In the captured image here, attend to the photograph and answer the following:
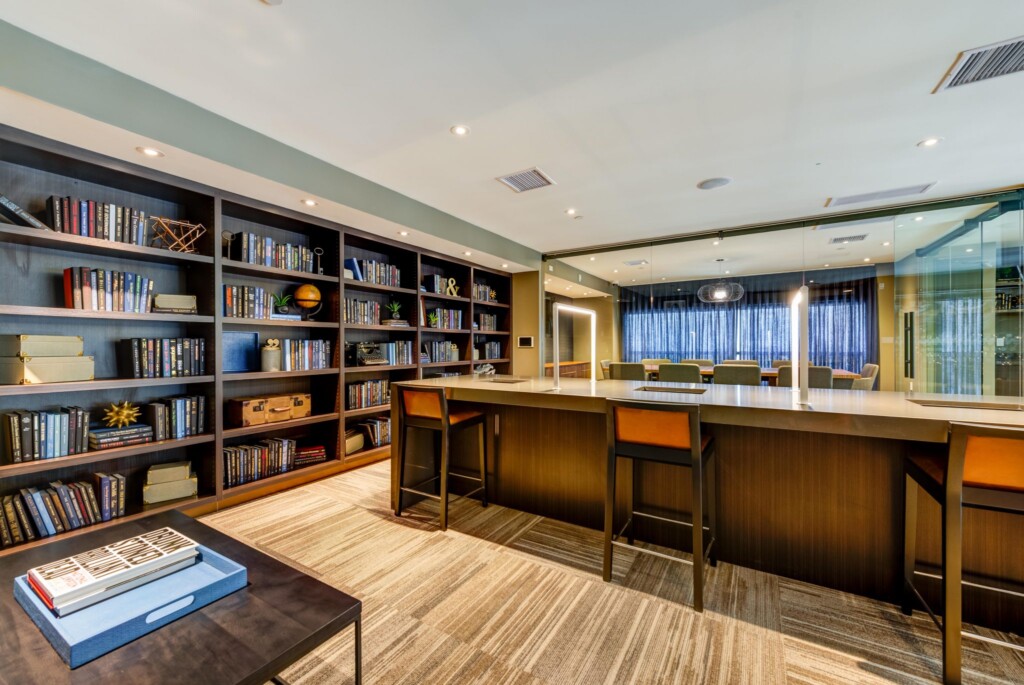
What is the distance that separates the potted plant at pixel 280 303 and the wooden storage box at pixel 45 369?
130 cm

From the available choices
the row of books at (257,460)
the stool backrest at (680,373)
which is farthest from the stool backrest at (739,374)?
the row of books at (257,460)

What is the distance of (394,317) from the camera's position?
481 cm

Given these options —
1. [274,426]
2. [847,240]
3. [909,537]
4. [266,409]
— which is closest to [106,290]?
[266,409]

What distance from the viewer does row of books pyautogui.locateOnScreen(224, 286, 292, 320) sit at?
10.7ft

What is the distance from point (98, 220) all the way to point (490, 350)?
446 centimetres

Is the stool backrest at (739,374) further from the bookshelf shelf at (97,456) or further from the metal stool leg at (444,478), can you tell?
the bookshelf shelf at (97,456)

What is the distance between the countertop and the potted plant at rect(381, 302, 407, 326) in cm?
215

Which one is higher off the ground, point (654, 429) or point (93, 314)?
point (93, 314)

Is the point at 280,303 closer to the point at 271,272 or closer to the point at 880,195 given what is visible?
the point at 271,272

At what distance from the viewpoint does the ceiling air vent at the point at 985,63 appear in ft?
6.88

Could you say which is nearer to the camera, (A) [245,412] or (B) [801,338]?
(B) [801,338]

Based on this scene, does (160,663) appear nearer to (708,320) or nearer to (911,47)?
(911,47)

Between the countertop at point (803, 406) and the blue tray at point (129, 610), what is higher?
the countertop at point (803, 406)

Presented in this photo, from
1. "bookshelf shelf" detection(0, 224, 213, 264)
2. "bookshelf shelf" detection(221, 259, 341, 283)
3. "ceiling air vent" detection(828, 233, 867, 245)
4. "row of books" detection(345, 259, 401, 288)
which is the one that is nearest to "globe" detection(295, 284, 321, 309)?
"bookshelf shelf" detection(221, 259, 341, 283)
